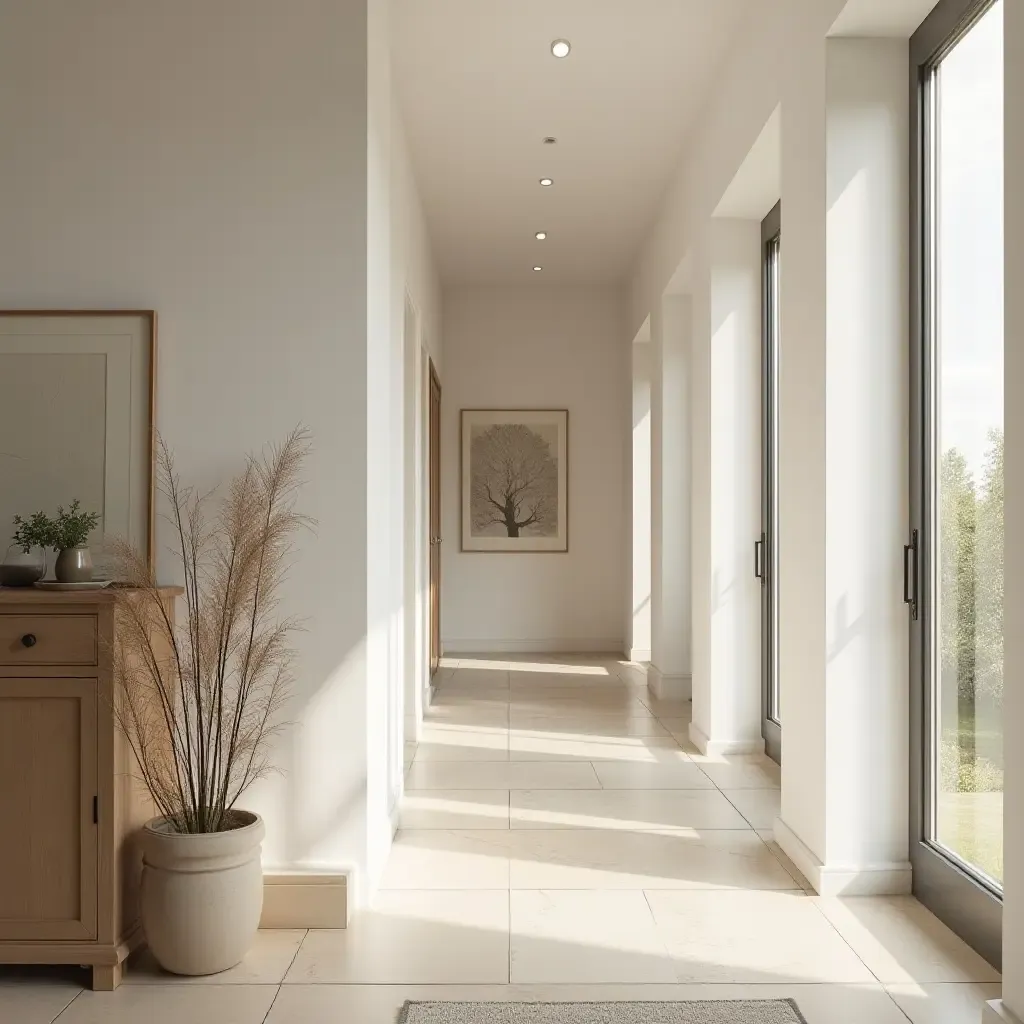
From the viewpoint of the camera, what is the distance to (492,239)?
7355mm

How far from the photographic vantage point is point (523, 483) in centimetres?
888

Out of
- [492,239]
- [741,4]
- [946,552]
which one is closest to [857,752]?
[946,552]

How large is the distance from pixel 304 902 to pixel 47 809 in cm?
73

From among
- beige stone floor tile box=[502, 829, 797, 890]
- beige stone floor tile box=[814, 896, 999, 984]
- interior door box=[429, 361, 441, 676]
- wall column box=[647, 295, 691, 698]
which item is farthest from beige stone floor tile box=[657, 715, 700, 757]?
beige stone floor tile box=[814, 896, 999, 984]

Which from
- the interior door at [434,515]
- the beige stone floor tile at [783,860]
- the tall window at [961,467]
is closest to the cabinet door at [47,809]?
the beige stone floor tile at [783,860]

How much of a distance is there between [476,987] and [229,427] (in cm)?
160

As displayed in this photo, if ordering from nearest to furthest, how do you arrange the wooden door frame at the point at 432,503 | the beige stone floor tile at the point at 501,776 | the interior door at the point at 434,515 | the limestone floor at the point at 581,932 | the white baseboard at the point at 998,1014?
the white baseboard at the point at 998,1014 → the limestone floor at the point at 581,932 → the beige stone floor tile at the point at 501,776 → the wooden door frame at the point at 432,503 → the interior door at the point at 434,515

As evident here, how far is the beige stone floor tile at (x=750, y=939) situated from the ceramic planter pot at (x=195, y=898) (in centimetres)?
110

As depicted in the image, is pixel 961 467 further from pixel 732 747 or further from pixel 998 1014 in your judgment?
pixel 732 747

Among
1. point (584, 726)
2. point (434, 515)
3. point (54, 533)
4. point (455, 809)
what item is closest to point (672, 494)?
point (584, 726)

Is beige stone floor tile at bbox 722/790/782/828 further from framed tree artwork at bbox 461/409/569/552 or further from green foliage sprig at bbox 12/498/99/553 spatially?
framed tree artwork at bbox 461/409/569/552

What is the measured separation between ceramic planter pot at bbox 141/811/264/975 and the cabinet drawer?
463mm

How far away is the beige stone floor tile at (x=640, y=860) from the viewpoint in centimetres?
318

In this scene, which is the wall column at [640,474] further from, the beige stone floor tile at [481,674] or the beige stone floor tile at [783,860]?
the beige stone floor tile at [783,860]
